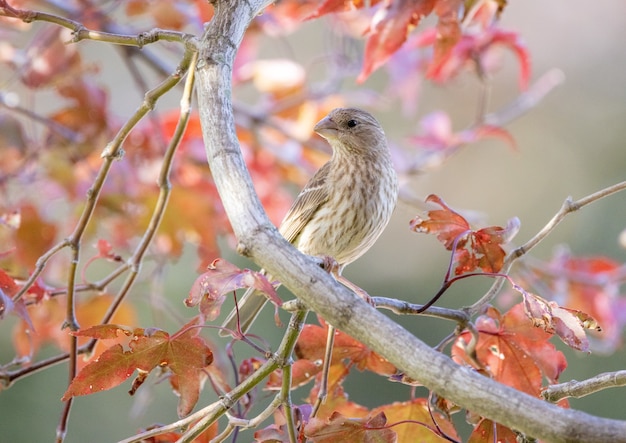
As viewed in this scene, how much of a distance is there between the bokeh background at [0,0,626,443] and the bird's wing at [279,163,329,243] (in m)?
3.35

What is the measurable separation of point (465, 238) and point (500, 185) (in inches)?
331

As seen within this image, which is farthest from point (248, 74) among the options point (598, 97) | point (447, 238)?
point (598, 97)

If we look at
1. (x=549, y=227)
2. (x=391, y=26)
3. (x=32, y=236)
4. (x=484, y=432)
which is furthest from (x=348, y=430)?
(x=32, y=236)

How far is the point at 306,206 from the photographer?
3.70m

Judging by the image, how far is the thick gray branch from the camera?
1.30 m

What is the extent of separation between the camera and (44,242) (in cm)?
365

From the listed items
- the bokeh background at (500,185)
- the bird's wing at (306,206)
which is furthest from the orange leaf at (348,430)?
the bokeh background at (500,185)

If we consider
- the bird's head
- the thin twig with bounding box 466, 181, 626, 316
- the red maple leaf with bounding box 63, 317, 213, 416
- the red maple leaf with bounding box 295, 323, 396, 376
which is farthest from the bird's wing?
the red maple leaf with bounding box 63, 317, 213, 416

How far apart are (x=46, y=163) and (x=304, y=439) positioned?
2.57 m

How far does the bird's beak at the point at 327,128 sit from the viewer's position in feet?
12.4

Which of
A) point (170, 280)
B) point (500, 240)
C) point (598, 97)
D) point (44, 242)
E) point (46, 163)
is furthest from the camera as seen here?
point (598, 97)

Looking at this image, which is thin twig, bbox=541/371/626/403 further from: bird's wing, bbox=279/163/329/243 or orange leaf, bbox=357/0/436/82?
bird's wing, bbox=279/163/329/243

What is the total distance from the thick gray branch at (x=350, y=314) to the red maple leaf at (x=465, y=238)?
24.6 inches

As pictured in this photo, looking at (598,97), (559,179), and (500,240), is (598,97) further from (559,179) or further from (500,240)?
(500,240)
